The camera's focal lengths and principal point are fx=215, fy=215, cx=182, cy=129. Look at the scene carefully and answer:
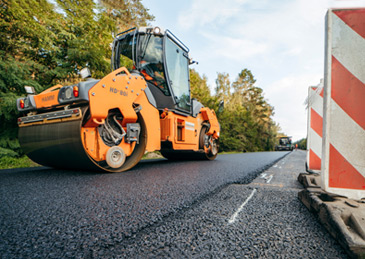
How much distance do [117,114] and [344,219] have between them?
134 inches

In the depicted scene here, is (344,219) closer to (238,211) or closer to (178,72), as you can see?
(238,211)

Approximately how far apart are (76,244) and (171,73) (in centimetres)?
470

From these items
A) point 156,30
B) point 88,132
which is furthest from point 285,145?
point 88,132

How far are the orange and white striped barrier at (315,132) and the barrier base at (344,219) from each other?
1694 millimetres

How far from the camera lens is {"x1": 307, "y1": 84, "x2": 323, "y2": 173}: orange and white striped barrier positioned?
10.4 feet

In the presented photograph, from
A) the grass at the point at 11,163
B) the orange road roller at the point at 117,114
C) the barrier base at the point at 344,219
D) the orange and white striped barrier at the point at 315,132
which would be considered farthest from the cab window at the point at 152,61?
the barrier base at the point at 344,219

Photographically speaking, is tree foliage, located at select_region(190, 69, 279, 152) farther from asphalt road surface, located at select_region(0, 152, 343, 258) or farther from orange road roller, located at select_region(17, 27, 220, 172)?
asphalt road surface, located at select_region(0, 152, 343, 258)

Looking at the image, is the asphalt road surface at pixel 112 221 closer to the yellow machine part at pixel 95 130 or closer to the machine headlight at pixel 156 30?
the yellow machine part at pixel 95 130

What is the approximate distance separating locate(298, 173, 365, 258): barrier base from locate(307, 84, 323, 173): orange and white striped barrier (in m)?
1.69

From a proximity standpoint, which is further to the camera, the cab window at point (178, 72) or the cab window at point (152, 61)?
the cab window at point (178, 72)

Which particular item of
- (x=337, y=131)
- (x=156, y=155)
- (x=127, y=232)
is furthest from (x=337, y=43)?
(x=156, y=155)

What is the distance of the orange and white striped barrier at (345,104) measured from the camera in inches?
59.4

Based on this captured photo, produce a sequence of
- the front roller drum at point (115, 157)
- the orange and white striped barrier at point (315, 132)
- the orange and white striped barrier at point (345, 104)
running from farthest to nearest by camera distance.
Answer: the front roller drum at point (115, 157) → the orange and white striped barrier at point (315, 132) → the orange and white striped barrier at point (345, 104)

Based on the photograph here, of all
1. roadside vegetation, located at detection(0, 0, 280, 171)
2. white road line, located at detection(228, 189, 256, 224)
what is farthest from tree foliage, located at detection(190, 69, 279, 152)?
white road line, located at detection(228, 189, 256, 224)
